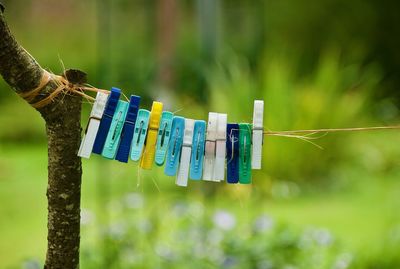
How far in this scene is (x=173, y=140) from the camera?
3.85ft

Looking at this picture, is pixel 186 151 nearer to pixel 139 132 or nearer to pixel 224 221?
pixel 139 132

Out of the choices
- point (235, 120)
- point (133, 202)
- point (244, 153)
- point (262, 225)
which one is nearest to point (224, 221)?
point (262, 225)

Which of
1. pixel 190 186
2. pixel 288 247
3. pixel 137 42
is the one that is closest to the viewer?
pixel 288 247

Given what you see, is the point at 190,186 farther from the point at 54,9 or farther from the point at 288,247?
the point at 54,9

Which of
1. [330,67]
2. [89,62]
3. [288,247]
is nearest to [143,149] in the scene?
[288,247]

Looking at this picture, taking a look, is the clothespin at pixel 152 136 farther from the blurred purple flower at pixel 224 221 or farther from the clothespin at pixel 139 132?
the blurred purple flower at pixel 224 221

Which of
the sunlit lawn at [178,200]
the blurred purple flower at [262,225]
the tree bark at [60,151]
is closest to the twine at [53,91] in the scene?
the tree bark at [60,151]

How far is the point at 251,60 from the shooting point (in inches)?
232

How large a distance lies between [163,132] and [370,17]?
5.53 meters

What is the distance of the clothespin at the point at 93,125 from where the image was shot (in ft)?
3.72

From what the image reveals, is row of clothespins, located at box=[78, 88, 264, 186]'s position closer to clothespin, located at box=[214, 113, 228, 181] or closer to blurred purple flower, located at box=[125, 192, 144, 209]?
clothespin, located at box=[214, 113, 228, 181]

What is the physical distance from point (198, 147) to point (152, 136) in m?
0.08

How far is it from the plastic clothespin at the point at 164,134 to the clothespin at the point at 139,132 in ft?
0.09

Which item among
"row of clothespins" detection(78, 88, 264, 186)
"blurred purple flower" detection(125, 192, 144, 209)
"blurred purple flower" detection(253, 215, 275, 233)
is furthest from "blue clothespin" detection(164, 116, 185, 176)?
"blurred purple flower" detection(125, 192, 144, 209)
